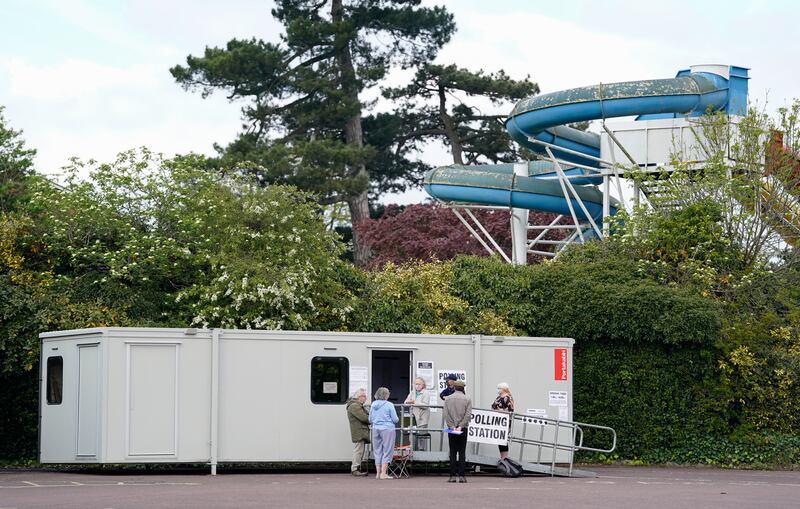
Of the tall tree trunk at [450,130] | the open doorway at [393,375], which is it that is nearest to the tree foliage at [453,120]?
the tall tree trunk at [450,130]

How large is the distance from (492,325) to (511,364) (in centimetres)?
390

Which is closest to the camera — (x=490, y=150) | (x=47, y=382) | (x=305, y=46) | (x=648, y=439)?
(x=47, y=382)

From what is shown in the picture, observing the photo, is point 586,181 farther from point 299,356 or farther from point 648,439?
point 299,356

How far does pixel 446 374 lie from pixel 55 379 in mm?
7204

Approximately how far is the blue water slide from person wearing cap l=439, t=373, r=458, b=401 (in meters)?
14.7

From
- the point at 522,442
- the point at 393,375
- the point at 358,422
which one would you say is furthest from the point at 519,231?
the point at 358,422

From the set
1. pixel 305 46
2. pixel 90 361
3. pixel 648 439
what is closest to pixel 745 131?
pixel 648 439

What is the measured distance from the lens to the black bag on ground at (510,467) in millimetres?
23203

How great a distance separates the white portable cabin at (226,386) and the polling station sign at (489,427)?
110cm

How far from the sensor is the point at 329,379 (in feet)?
77.0

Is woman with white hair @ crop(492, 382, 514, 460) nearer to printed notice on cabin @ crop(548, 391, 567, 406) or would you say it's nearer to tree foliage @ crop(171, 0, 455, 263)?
printed notice on cabin @ crop(548, 391, 567, 406)

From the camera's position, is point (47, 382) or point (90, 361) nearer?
point (90, 361)

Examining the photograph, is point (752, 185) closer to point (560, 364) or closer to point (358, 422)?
point (560, 364)

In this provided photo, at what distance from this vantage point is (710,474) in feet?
82.9
